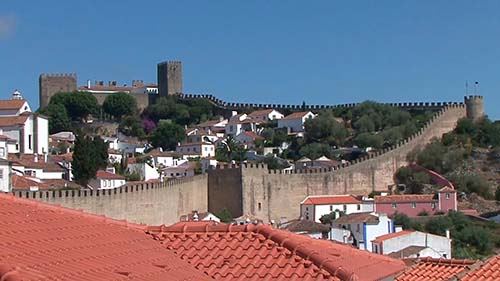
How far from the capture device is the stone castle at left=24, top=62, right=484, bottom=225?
32719 mm

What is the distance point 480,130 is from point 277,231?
50.2 metres

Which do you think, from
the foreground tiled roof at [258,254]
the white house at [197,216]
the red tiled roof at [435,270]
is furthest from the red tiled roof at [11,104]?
the foreground tiled roof at [258,254]

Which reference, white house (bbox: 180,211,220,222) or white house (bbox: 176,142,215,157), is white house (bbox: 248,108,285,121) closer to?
white house (bbox: 176,142,215,157)

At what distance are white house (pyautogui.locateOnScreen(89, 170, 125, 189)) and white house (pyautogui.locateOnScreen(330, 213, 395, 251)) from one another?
31.6ft

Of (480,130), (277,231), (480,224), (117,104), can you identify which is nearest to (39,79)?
(117,104)

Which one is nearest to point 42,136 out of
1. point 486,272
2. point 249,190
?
point 249,190

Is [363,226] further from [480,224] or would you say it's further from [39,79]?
[39,79]

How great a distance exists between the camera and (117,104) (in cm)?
6869

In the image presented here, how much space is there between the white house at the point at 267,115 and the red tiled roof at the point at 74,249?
59543mm

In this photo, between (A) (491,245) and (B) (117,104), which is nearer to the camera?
(A) (491,245)

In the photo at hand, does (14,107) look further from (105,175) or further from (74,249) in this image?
(74,249)

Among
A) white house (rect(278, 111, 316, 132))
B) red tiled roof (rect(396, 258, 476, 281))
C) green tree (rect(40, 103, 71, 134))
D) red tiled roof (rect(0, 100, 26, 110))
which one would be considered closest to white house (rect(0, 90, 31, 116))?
red tiled roof (rect(0, 100, 26, 110))

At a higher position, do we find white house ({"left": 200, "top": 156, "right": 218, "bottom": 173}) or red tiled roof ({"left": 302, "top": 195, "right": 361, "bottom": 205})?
white house ({"left": 200, "top": 156, "right": 218, "bottom": 173})

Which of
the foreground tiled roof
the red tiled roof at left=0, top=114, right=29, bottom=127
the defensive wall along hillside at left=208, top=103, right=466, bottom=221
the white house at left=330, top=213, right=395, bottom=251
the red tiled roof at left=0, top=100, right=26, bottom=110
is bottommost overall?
the white house at left=330, top=213, right=395, bottom=251
